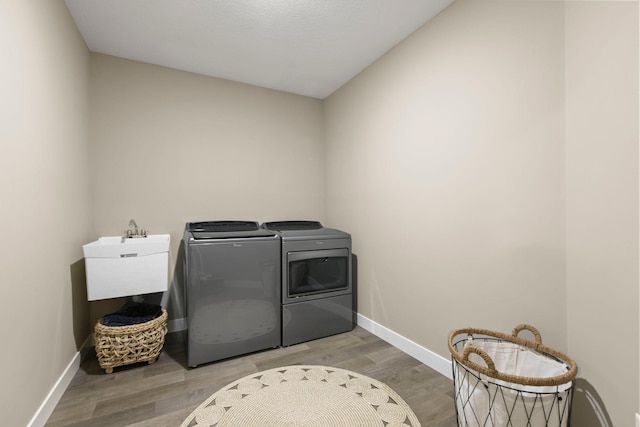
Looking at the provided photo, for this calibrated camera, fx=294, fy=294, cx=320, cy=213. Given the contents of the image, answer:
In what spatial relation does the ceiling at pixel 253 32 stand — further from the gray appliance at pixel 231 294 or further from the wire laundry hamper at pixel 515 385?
the wire laundry hamper at pixel 515 385

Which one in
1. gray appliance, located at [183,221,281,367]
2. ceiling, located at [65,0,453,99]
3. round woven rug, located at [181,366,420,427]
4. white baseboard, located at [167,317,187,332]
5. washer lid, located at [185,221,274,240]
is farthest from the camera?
white baseboard, located at [167,317,187,332]

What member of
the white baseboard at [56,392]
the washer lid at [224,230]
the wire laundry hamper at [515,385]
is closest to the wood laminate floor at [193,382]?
the white baseboard at [56,392]

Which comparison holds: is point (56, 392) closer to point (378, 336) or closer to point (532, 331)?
point (378, 336)

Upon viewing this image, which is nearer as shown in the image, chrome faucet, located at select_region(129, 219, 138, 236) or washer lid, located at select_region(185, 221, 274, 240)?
washer lid, located at select_region(185, 221, 274, 240)

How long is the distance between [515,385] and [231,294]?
1751 mm

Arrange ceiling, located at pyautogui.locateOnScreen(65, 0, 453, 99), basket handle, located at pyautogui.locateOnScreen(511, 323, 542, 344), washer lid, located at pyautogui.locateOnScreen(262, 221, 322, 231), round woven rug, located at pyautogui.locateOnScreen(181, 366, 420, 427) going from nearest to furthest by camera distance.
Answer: basket handle, located at pyautogui.locateOnScreen(511, 323, 542, 344) → round woven rug, located at pyautogui.locateOnScreen(181, 366, 420, 427) → ceiling, located at pyautogui.locateOnScreen(65, 0, 453, 99) → washer lid, located at pyautogui.locateOnScreen(262, 221, 322, 231)

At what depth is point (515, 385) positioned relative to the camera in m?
1.24

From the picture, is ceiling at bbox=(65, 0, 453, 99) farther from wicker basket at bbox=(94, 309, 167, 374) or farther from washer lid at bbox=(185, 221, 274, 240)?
wicker basket at bbox=(94, 309, 167, 374)

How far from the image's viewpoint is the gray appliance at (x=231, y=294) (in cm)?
206

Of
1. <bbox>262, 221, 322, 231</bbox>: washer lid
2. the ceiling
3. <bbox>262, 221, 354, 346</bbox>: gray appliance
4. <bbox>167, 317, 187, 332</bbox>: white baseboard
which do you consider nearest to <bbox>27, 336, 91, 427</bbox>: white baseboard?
<bbox>167, 317, 187, 332</bbox>: white baseboard

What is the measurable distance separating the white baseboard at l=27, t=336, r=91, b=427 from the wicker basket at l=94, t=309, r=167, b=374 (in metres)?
0.16

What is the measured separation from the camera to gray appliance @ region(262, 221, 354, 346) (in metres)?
2.41

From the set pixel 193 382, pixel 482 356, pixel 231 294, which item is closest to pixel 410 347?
pixel 482 356

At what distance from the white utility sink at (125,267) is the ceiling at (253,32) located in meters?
1.51
